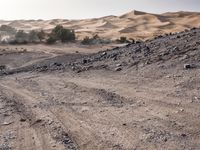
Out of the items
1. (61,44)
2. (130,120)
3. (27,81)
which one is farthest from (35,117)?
(61,44)

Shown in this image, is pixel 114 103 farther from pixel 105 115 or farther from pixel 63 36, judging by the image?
pixel 63 36

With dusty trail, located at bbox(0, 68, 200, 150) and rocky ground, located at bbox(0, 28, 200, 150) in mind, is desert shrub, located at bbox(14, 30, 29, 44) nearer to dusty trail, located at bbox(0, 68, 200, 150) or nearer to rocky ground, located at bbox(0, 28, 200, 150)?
rocky ground, located at bbox(0, 28, 200, 150)

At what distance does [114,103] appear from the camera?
1157 centimetres

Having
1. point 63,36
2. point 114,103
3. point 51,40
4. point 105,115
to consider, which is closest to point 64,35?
point 63,36

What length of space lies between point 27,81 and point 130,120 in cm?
864

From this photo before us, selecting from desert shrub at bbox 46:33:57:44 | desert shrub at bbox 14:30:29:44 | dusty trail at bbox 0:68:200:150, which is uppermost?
dusty trail at bbox 0:68:200:150

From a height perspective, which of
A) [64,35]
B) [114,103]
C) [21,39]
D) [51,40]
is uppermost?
[114,103]

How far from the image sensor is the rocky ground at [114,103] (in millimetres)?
8758

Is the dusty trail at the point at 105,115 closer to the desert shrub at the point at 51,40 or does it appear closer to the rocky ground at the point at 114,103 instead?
the rocky ground at the point at 114,103

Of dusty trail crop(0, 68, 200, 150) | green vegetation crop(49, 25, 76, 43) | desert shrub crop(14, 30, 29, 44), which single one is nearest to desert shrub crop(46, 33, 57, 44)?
green vegetation crop(49, 25, 76, 43)

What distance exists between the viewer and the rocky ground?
876 cm

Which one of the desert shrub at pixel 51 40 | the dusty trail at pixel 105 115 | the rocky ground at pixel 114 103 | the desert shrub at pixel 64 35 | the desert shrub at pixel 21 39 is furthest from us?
the desert shrub at pixel 21 39

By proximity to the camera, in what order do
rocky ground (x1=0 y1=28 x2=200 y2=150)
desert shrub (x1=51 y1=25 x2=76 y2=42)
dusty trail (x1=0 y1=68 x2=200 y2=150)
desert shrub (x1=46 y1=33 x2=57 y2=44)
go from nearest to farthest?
dusty trail (x1=0 y1=68 x2=200 y2=150), rocky ground (x1=0 y1=28 x2=200 y2=150), desert shrub (x1=46 y1=33 x2=57 y2=44), desert shrub (x1=51 y1=25 x2=76 y2=42)

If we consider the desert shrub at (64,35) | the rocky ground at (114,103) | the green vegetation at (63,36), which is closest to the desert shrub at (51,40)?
the green vegetation at (63,36)
